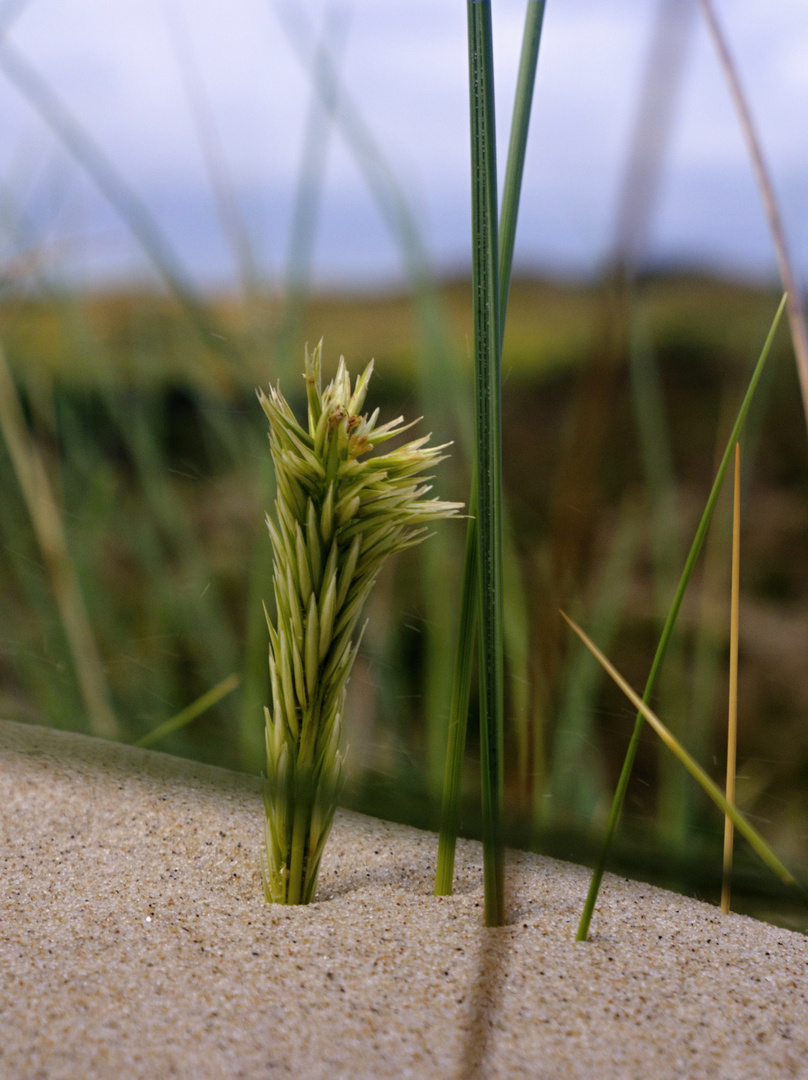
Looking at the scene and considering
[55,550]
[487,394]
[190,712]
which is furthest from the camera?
[55,550]

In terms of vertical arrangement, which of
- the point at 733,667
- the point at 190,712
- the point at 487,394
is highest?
the point at 487,394

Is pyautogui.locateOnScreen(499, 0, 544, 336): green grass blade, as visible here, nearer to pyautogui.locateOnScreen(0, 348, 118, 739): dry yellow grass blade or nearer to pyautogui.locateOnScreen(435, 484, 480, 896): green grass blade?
pyautogui.locateOnScreen(435, 484, 480, 896): green grass blade

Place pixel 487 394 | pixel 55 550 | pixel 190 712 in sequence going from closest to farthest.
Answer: pixel 487 394
pixel 190 712
pixel 55 550

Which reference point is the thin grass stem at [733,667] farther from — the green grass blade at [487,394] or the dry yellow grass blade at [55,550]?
the dry yellow grass blade at [55,550]

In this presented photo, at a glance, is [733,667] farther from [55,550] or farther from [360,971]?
[55,550]

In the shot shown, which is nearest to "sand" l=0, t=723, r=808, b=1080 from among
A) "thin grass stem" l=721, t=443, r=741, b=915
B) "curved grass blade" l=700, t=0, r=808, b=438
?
"thin grass stem" l=721, t=443, r=741, b=915

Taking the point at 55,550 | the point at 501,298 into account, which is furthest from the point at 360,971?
the point at 55,550

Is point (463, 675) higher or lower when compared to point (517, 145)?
lower
